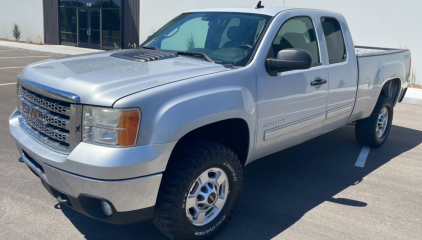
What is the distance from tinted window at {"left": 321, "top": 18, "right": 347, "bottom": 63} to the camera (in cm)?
480

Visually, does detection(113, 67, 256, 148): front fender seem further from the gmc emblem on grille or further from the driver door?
the gmc emblem on grille

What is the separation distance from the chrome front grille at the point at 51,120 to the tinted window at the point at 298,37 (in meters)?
2.02

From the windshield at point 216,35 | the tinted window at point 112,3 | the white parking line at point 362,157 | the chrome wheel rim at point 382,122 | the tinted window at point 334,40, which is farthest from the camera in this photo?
the tinted window at point 112,3

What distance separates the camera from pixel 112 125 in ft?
9.17

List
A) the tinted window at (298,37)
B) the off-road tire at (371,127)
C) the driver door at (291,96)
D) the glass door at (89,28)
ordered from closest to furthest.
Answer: the driver door at (291,96) < the tinted window at (298,37) < the off-road tire at (371,127) < the glass door at (89,28)

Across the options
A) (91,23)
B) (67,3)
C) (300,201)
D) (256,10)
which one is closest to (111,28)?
(91,23)

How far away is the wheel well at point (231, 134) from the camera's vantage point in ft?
11.7

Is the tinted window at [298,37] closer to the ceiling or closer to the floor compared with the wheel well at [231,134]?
closer to the ceiling

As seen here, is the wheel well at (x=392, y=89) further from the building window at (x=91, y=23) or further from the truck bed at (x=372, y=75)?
the building window at (x=91, y=23)

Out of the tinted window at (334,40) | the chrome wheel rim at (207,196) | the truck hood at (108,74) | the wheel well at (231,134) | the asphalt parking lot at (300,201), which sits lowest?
the asphalt parking lot at (300,201)

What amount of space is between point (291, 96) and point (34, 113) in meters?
2.24

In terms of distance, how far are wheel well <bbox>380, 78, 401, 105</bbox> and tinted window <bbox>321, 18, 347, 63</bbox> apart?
1.42 metres

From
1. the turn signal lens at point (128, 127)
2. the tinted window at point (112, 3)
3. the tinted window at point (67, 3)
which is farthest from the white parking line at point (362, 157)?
the tinted window at point (67, 3)

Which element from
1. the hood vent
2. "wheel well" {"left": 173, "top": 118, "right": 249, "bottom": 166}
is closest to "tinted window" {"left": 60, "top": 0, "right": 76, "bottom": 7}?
the hood vent
